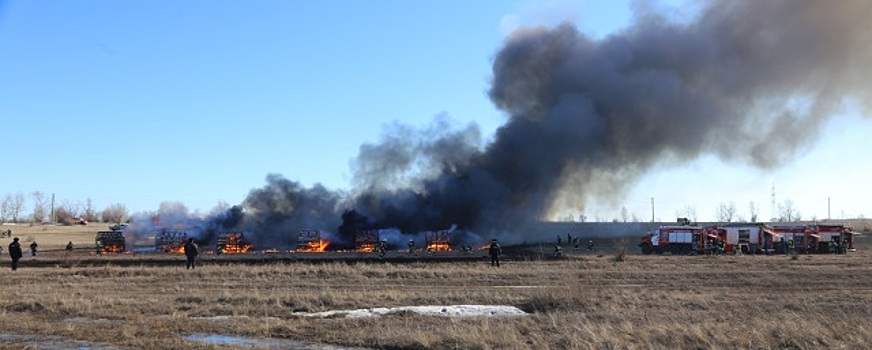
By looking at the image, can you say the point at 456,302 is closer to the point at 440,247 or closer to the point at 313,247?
the point at 440,247

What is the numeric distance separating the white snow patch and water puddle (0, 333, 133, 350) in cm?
531

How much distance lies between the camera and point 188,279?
99.3 feet

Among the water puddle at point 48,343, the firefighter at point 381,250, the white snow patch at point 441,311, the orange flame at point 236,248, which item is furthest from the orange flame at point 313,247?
the water puddle at point 48,343

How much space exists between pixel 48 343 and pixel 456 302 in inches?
396

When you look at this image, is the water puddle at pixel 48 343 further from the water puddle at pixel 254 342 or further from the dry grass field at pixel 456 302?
the water puddle at pixel 254 342

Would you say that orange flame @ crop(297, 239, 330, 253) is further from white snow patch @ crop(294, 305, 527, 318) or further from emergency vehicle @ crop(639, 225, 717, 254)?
white snow patch @ crop(294, 305, 527, 318)

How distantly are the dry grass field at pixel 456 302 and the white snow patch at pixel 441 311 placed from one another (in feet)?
1.88

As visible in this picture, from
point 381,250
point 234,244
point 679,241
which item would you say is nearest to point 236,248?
point 234,244

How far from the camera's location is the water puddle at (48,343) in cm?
1288

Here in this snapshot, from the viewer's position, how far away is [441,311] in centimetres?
1816

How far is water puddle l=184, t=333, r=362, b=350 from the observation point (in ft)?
43.3

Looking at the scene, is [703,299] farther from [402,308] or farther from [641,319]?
[402,308]

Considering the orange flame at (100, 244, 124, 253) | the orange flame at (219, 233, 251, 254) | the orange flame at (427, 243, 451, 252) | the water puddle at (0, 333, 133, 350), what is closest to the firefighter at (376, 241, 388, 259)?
the orange flame at (427, 243, 451, 252)

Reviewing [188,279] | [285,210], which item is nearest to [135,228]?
[285,210]
